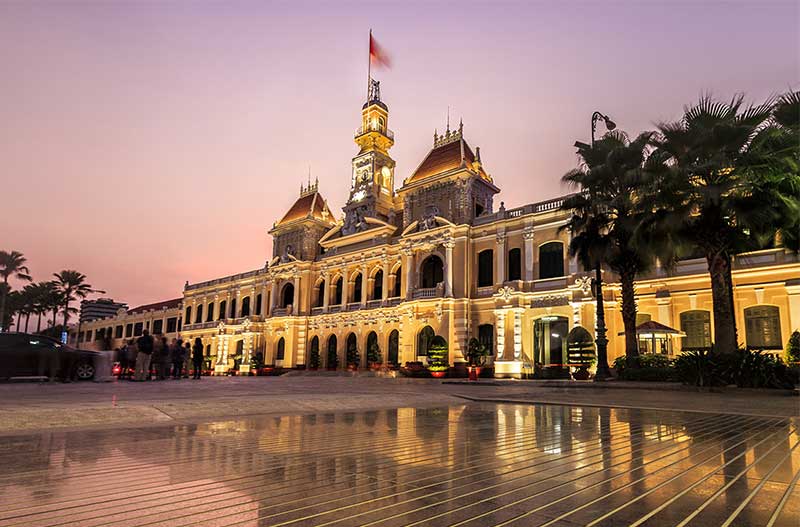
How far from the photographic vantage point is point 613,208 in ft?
66.3

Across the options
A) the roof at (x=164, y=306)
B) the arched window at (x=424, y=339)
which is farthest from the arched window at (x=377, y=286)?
the roof at (x=164, y=306)

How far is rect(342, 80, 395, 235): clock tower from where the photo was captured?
42.4 meters

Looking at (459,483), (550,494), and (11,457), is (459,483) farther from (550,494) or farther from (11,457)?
(11,457)

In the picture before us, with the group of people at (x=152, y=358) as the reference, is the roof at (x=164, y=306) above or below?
above

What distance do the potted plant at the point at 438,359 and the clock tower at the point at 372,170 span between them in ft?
44.4

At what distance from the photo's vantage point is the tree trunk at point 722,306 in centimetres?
1537

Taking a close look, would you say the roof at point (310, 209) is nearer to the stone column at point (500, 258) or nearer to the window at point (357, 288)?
the window at point (357, 288)

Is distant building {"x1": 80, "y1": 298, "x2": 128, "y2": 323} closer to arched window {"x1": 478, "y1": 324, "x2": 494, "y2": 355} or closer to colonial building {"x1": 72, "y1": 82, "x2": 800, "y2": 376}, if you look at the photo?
colonial building {"x1": 72, "y1": 82, "x2": 800, "y2": 376}

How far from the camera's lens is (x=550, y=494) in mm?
3088

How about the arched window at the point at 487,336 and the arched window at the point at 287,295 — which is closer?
the arched window at the point at 487,336

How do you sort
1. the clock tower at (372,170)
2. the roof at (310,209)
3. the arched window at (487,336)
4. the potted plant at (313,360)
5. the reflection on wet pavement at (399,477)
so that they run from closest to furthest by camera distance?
1. the reflection on wet pavement at (399,477)
2. the arched window at (487,336)
3. the potted plant at (313,360)
4. the clock tower at (372,170)
5. the roof at (310,209)

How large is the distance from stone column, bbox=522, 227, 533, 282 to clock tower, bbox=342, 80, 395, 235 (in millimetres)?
14473

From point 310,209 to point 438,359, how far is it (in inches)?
883

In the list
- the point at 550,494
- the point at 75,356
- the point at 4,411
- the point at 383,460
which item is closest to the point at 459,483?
the point at 550,494
